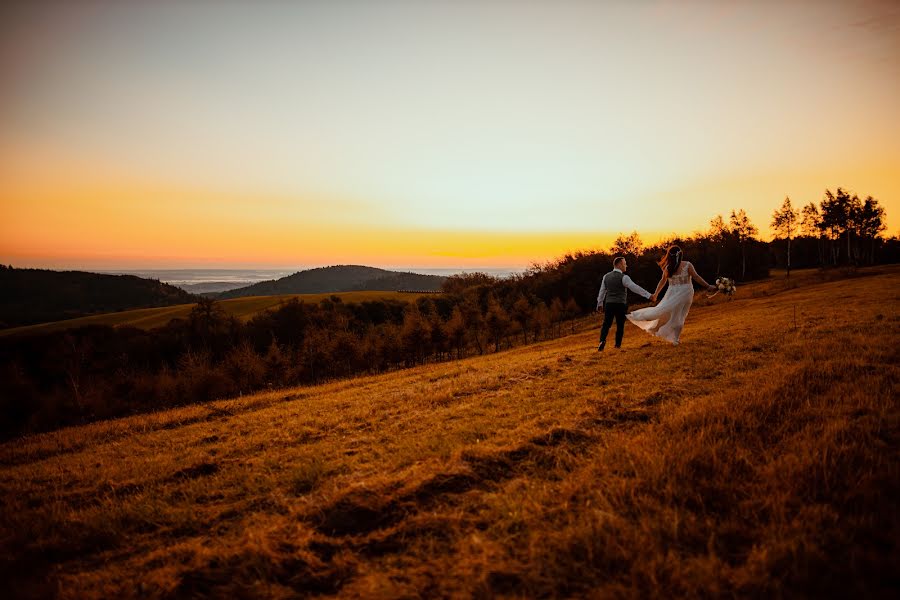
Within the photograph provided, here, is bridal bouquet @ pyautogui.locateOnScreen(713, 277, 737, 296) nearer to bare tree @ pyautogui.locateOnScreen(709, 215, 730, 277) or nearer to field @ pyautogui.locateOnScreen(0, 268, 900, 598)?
field @ pyautogui.locateOnScreen(0, 268, 900, 598)

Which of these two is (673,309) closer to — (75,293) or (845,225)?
(845,225)

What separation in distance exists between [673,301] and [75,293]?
785 ft

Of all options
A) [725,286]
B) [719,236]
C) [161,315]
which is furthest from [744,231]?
[161,315]

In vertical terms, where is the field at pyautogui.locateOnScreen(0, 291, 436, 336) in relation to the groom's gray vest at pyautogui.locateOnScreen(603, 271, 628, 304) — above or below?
below

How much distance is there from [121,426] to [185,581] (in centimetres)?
1332

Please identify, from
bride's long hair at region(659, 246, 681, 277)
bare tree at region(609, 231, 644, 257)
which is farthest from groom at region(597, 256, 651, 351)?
bare tree at region(609, 231, 644, 257)

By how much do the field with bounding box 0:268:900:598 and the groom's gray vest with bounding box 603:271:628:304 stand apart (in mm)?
5959

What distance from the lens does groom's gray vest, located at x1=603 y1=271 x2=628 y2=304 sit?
14.4 metres

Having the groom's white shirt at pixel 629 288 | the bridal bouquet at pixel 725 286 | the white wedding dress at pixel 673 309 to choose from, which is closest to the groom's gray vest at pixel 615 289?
the groom's white shirt at pixel 629 288

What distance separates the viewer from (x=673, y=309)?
13.9 metres

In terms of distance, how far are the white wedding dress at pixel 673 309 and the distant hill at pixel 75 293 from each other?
20257cm

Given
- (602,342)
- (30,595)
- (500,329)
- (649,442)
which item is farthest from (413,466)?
(500,329)

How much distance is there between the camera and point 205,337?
256 ft

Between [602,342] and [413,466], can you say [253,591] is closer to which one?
[413,466]
